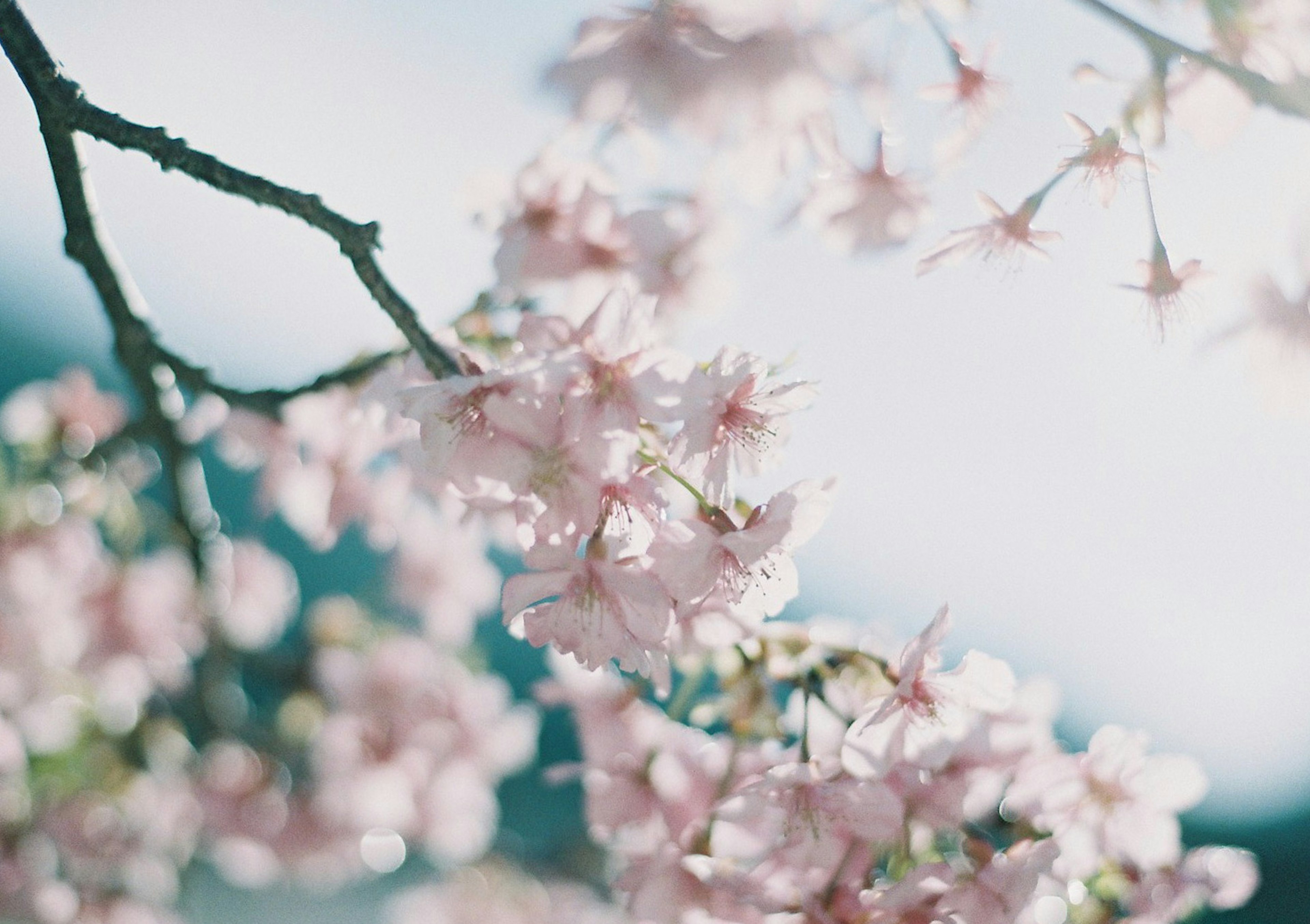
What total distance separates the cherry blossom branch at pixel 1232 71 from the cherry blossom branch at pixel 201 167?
624 millimetres

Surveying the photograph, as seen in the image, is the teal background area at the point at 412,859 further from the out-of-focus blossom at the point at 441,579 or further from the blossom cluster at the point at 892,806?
the blossom cluster at the point at 892,806

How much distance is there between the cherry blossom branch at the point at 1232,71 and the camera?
29.1 inches

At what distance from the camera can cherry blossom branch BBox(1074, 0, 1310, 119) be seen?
740mm

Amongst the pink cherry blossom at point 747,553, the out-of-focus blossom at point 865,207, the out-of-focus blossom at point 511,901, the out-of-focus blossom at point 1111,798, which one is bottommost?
the out-of-focus blossom at point 511,901

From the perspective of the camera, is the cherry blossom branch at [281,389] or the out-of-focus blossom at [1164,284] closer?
the out-of-focus blossom at [1164,284]

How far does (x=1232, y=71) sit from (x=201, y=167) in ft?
2.91

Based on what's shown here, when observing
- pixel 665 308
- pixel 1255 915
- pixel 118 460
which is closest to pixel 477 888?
pixel 118 460

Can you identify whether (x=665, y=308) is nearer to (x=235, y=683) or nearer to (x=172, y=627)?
(x=235, y=683)

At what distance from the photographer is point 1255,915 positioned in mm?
5188

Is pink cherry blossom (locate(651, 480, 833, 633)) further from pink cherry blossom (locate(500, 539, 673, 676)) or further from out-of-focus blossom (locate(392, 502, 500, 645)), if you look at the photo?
out-of-focus blossom (locate(392, 502, 500, 645))

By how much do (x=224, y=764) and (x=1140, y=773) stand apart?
2224 millimetres

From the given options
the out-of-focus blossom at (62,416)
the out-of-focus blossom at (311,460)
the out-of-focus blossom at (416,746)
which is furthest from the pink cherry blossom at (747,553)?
the out-of-focus blossom at (416,746)

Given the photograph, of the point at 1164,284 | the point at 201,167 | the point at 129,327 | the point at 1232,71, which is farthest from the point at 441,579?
the point at 1232,71

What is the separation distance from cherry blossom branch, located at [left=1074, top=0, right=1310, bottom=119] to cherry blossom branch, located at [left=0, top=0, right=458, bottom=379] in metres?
0.62
